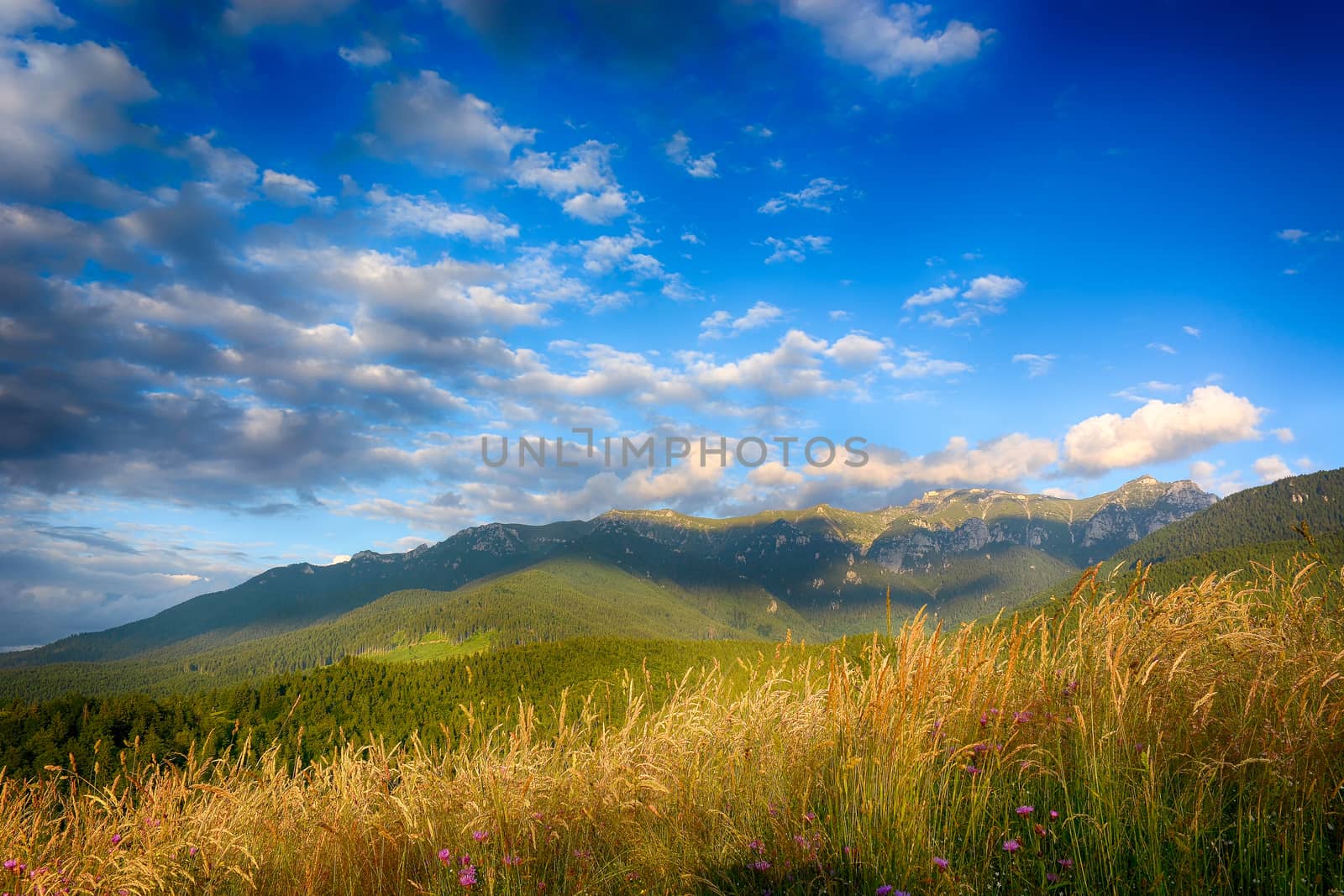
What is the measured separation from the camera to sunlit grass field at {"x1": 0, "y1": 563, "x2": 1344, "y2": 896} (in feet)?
9.12

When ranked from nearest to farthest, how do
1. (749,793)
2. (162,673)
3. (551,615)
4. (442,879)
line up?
(442,879), (749,793), (162,673), (551,615)

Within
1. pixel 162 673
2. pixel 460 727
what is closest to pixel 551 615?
pixel 162 673

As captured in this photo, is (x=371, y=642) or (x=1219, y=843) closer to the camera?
(x=1219, y=843)

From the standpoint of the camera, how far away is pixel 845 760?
326cm

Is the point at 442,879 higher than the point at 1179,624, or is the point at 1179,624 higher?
the point at 1179,624

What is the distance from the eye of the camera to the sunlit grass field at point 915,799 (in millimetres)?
2779

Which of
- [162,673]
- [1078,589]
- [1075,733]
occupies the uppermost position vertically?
[1078,589]

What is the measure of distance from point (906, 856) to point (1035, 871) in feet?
1.94

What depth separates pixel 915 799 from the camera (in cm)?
302

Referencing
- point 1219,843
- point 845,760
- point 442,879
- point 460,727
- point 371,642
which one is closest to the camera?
point 1219,843

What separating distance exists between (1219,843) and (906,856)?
132 cm

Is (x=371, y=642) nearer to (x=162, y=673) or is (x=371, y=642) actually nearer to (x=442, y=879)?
(x=162, y=673)

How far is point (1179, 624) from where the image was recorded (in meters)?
4.30

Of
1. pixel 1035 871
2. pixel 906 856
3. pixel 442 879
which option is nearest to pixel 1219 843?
pixel 1035 871
